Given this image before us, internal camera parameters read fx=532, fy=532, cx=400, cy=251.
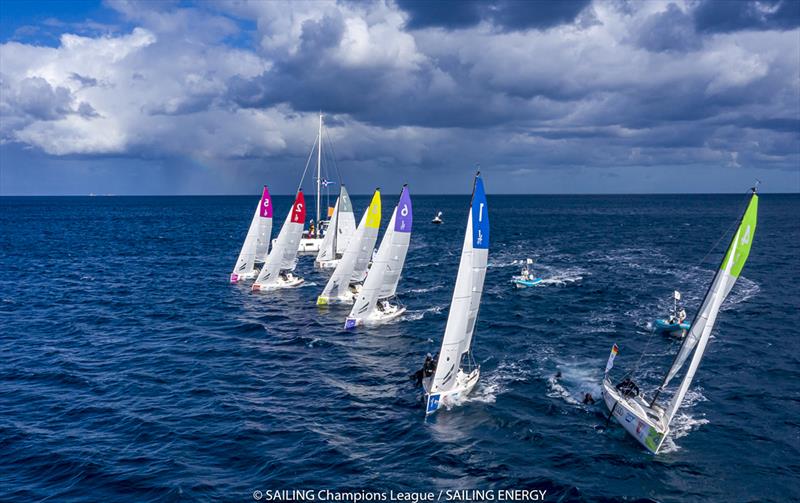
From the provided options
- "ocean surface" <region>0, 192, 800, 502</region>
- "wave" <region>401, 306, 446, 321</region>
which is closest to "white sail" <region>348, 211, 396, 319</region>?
"ocean surface" <region>0, 192, 800, 502</region>

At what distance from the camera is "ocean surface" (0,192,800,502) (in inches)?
926

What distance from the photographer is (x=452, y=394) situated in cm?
3022

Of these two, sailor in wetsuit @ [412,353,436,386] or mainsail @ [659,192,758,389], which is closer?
mainsail @ [659,192,758,389]

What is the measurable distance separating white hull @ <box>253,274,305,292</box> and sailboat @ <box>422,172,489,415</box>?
3374cm

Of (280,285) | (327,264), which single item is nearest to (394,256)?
(280,285)

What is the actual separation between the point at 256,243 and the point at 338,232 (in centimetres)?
1548

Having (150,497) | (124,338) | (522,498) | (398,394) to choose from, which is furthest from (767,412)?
(124,338)

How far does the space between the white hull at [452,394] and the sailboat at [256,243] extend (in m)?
38.6

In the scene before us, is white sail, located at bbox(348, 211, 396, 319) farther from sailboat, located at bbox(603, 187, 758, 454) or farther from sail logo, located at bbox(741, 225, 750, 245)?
sail logo, located at bbox(741, 225, 750, 245)

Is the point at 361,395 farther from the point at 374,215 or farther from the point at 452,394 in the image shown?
the point at 374,215

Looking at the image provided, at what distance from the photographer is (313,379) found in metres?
35.1

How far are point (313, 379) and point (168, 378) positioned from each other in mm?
9460

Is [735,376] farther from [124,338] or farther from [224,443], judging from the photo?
[124,338]

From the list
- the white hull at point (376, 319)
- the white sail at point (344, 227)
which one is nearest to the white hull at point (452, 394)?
the white hull at point (376, 319)
